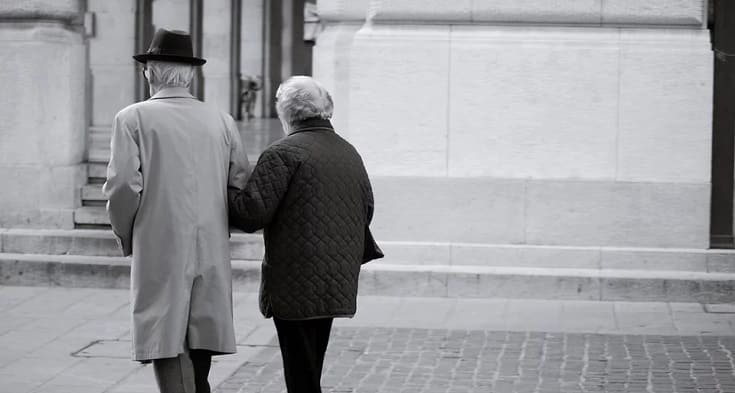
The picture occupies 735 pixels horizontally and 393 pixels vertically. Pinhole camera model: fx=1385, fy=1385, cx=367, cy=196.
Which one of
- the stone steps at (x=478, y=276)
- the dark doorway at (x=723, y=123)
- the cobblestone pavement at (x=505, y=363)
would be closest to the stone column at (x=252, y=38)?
the stone steps at (x=478, y=276)

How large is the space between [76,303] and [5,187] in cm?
179

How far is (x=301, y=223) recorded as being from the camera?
5.56 metres

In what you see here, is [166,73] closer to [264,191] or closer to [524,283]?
[264,191]

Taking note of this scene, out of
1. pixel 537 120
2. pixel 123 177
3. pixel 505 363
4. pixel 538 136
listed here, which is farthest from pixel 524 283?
pixel 123 177

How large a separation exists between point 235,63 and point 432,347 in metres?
21.4

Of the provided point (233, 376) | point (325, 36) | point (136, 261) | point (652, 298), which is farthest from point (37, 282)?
point (136, 261)

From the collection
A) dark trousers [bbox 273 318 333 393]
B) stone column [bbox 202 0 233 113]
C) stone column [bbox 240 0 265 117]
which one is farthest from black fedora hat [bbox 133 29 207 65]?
stone column [bbox 240 0 265 117]

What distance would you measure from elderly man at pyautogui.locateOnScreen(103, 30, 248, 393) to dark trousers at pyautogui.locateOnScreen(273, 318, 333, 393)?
0.22m

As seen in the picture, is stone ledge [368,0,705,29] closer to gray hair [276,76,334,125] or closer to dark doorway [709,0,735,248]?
dark doorway [709,0,735,248]

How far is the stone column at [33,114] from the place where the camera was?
11.3 meters

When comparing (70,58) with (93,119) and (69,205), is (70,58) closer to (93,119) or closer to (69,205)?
(69,205)

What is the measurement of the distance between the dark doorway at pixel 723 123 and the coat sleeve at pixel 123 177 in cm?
621

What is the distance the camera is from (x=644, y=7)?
34.3ft

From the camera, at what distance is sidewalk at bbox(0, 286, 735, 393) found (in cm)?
741
